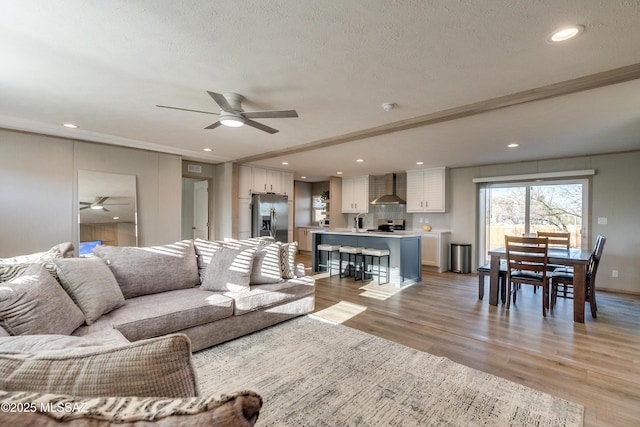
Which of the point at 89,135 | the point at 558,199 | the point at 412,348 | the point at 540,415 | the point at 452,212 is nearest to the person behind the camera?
the point at 540,415

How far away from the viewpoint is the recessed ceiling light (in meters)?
1.75

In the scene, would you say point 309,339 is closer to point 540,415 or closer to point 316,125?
point 540,415

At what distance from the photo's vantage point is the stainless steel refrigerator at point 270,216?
655 cm

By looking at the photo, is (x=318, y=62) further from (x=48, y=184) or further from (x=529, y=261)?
(x=48, y=184)

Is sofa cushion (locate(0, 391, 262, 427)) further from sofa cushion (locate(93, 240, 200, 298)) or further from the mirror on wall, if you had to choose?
the mirror on wall

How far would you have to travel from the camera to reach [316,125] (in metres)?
3.74

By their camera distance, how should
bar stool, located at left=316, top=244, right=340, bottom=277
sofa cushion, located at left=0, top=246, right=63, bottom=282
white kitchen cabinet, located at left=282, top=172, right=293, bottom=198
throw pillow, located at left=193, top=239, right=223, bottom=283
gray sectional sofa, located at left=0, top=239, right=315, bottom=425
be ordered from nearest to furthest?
gray sectional sofa, located at left=0, top=239, right=315, bottom=425 → sofa cushion, located at left=0, top=246, right=63, bottom=282 → throw pillow, located at left=193, top=239, right=223, bottom=283 → bar stool, located at left=316, top=244, right=340, bottom=277 → white kitchen cabinet, located at left=282, top=172, right=293, bottom=198

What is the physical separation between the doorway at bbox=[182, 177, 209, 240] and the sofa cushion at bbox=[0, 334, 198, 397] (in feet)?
20.8

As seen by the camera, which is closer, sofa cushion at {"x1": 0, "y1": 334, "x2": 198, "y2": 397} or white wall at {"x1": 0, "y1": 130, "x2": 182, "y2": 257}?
sofa cushion at {"x1": 0, "y1": 334, "x2": 198, "y2": 397}

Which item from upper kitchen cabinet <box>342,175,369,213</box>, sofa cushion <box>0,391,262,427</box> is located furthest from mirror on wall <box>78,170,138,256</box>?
upper kitchen cabinet <box>342,175,369,213</box>

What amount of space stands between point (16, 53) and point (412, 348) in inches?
156

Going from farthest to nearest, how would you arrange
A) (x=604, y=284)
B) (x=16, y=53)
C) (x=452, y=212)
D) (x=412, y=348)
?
(x=452, y=212) → (x=604, y=284) → (x=412, y=348) → (x=16, y=53)

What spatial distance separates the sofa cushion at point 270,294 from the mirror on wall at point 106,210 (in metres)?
2.99

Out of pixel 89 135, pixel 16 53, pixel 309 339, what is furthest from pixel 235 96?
pixel 89 135
